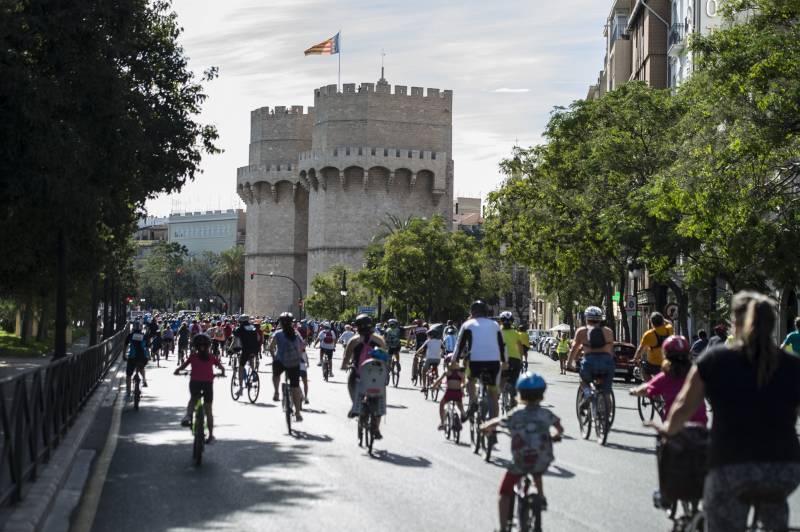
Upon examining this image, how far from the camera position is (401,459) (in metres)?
12.9

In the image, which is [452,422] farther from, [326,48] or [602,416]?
[326,48]

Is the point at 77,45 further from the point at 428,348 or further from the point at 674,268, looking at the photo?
the point at 674,268

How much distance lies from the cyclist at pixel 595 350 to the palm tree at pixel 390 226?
2723 inches

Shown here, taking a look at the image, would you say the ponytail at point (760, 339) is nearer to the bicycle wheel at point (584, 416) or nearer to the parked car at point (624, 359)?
the bicycle wheel at point (584, 416)

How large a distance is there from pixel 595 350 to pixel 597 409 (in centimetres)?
72

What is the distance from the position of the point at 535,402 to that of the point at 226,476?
4564 millimetres

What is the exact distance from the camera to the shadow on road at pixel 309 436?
1525 centimetres

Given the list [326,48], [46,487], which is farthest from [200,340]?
[326,48]

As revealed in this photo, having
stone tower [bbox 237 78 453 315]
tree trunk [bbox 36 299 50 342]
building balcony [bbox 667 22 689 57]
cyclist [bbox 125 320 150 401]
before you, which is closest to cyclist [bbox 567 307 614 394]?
cyclist [bbox 125 320 150 401]

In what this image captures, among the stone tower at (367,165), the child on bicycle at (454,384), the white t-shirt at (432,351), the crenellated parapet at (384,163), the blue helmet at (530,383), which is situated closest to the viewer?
the blue helmet at (530,383)

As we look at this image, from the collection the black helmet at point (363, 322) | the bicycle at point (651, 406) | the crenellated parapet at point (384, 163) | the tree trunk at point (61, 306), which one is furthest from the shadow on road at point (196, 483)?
the crenellated parapet at point (384, 163)

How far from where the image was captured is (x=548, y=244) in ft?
135

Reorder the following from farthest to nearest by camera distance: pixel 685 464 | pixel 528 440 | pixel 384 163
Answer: pixel 384 163, pixel 528 440, pixel 685 464

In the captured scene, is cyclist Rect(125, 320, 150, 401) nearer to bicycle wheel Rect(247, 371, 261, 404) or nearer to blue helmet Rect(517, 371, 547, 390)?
bicycle wheel Rect(247, 371, 261, 404)
